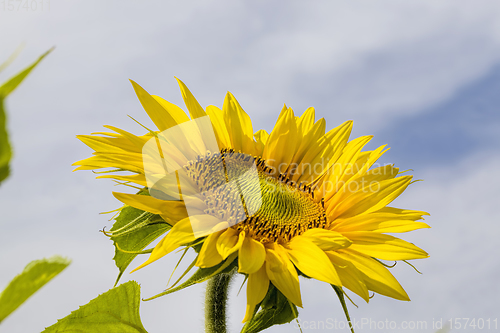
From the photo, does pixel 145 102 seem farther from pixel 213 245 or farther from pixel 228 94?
pixel 213 245

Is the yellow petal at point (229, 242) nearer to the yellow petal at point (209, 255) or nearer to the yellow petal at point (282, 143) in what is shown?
the yellow petal at point (209, 255)

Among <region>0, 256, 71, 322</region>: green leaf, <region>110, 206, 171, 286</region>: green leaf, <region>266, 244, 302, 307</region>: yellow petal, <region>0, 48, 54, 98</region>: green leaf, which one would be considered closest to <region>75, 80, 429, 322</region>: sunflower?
<region>266, 244, 302, 307</region>: yellow petal

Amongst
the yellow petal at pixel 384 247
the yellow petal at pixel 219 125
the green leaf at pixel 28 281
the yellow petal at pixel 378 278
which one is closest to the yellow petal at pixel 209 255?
the yellow petal at pixel 378 278

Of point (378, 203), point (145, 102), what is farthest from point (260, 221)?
point (145, 102)

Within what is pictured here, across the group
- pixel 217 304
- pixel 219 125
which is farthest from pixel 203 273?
pixel 219 125

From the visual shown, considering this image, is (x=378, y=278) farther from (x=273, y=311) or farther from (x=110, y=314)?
(x=110, y=314)
